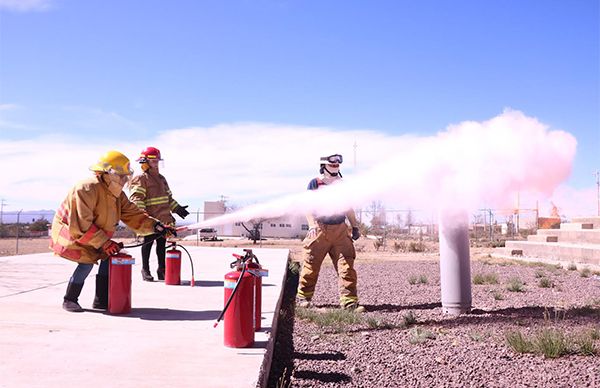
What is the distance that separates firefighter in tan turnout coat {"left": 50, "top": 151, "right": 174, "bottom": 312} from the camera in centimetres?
579

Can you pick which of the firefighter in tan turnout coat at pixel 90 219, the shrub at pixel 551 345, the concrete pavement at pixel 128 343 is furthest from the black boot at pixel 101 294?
the shrub at pixel 551 345

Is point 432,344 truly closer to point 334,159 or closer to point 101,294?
point 334,159

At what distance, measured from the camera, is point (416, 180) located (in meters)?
6.59

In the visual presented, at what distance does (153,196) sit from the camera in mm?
8688

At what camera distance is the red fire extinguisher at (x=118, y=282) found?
5.98m

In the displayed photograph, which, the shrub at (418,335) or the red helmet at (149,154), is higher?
the red helmet at (149,154)

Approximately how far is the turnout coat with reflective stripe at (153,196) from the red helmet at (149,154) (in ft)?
0.71

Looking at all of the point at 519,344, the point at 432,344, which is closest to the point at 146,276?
the point at 432,344

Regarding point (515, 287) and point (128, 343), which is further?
point (515, 287)

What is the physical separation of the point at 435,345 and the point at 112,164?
3.77 meters

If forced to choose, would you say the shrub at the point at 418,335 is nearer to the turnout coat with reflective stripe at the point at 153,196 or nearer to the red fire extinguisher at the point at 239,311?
the red fire extinguisher at the point at 239,311

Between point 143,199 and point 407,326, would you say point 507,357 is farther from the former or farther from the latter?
point 143,199

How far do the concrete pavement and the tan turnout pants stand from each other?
65 cm

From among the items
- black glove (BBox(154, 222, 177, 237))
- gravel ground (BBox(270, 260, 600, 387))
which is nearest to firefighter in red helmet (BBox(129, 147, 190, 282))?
black glove (BBox(154, 222, 177, 237))
